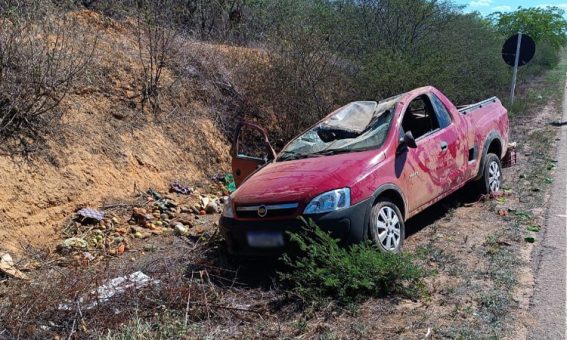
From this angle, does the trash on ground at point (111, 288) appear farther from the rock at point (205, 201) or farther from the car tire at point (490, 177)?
the car tire at point (490, 177)

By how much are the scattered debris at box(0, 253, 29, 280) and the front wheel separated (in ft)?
18.8

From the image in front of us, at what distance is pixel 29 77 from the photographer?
7.38 meters

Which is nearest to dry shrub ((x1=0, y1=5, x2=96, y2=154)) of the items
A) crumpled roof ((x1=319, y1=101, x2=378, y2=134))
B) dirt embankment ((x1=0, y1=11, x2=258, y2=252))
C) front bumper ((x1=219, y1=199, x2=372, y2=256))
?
dirt embankment ((x1=0, y1=11, x2=258, y2=252))

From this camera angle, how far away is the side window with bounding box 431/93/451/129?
23.1 feet

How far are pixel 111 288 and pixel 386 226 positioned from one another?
2.58 metres

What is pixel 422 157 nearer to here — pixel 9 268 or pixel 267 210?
pixel 267 210

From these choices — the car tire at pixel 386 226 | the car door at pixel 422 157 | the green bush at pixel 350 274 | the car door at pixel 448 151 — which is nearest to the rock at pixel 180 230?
the green bush at pixel 350 274

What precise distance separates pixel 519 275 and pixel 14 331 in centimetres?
417

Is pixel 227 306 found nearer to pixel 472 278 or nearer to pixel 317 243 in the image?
pixel 317 243

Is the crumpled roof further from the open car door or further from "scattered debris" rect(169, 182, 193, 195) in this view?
"scattered debris" rect(169, 182, 193, 195)

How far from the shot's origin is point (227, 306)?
4.62 meters

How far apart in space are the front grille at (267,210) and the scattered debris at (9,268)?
7.37 ft

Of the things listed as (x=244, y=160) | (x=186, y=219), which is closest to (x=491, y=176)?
(x=244, y=160)

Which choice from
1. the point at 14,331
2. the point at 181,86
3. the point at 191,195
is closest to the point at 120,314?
the point at 14,331
